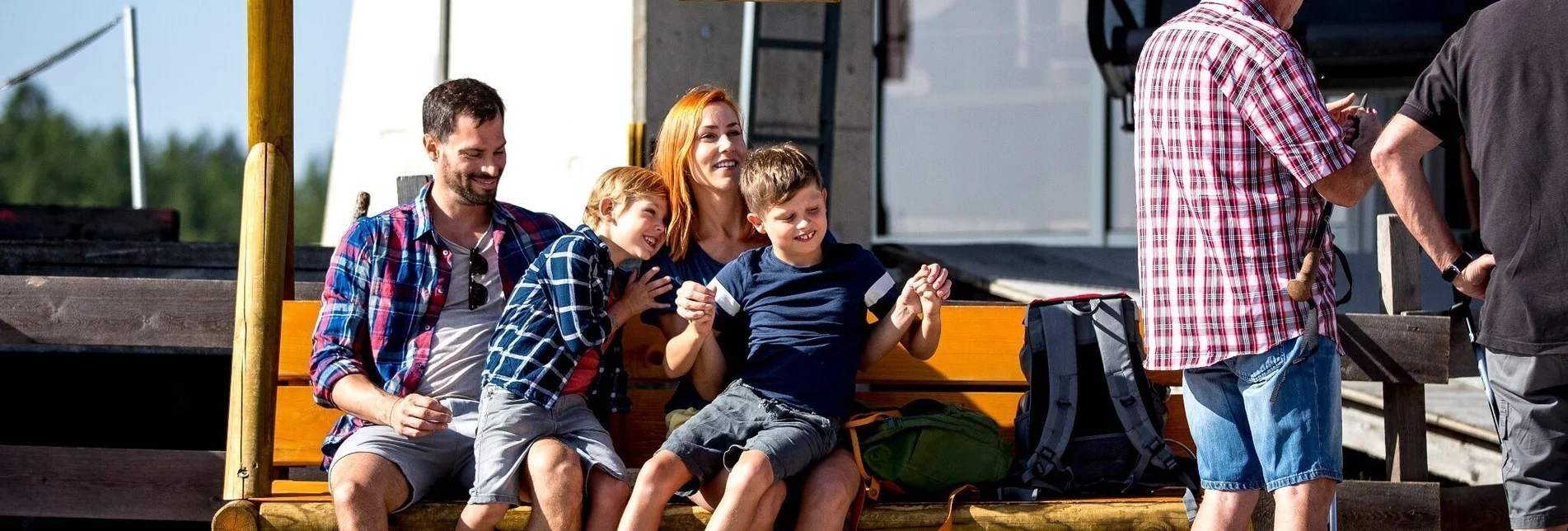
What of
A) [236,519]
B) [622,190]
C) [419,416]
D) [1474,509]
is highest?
[622,190]

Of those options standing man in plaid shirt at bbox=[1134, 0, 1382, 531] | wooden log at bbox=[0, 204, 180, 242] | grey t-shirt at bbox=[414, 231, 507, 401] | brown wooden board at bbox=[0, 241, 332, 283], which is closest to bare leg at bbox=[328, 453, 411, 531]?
grey t-shirt at bbox=[414, 231, 507, 401]

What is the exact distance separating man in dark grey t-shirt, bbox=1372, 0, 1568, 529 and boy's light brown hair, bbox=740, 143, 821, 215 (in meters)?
1.20

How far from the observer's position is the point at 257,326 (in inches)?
127

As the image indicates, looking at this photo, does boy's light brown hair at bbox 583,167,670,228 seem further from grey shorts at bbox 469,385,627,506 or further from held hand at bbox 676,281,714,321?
grey shorts at bbox 469,385,627,506

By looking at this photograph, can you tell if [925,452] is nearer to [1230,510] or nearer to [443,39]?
[1230,510]

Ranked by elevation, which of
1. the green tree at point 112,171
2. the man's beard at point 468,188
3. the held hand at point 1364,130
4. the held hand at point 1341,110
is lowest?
the green tree at point 112,171

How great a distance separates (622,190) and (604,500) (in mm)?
719

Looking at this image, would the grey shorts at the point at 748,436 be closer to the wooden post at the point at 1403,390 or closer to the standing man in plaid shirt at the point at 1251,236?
the standing man in plaid shirt at the point at 1251,236

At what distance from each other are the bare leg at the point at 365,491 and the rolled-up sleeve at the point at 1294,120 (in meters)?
1.89

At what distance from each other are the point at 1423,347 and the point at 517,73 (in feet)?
13.3

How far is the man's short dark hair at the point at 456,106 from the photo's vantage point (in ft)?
10.7

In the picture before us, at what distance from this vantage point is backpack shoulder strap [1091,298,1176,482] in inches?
129

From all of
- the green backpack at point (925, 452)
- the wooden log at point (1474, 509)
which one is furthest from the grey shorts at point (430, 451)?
the wooden log at point (1474, 509)

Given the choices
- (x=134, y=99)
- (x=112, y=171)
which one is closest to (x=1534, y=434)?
(x=134, y=99)
